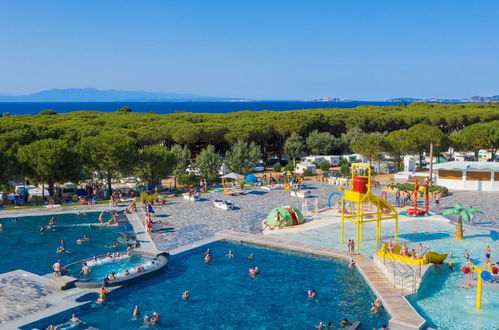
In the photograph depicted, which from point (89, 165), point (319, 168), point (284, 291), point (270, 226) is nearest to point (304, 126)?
point (319, 168)

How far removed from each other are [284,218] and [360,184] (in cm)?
773

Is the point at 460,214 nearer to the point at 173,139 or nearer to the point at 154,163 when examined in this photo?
the point at 154,163

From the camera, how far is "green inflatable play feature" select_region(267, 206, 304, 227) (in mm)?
30094

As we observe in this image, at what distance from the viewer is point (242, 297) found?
1944 cm

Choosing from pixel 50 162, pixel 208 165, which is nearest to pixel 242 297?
pixel 50 162

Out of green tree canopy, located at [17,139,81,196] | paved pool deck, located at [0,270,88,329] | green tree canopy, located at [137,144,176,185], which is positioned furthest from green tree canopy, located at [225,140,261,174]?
paved pool deck, located at [0,270,88,329]

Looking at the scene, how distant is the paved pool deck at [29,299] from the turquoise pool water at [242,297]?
74 cm

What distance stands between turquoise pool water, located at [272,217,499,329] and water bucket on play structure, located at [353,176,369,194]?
3467mm

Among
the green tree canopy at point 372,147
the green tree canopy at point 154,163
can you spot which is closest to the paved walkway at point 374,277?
the green tree canopy at point 154,163

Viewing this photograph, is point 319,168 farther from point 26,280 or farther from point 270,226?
point 26,280

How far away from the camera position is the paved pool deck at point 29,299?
17.0 metres

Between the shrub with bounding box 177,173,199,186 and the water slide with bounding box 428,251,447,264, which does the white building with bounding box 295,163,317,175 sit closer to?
the shrub with bounding box 177,173,199,186

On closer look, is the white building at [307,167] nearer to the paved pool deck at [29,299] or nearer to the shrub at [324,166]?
the shrub at [324,166]

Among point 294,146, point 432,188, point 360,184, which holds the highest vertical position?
point 360,184
